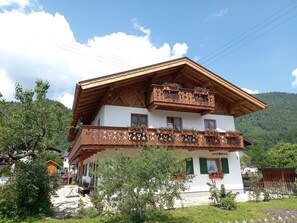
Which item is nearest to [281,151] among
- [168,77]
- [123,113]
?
[168,77]

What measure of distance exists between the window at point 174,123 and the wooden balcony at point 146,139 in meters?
1.65

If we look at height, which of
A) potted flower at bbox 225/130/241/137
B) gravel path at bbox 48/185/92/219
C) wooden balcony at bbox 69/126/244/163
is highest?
potted flower at bbox 225/130/241/137

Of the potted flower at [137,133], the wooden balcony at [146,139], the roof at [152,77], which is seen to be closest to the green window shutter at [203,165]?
the wooden balcony at [146,139]

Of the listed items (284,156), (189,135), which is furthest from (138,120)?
(284,156)

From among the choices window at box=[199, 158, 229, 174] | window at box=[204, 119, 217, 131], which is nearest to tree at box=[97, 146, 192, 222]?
window at box=[199, 158, 229, 174]

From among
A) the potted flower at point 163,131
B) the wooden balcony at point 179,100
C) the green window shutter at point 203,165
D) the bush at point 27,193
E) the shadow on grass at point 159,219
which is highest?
the wooden balcony at point 179,100

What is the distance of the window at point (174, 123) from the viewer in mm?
18078

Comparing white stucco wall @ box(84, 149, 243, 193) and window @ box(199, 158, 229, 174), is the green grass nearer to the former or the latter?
white stucco wall @ box(84, 149, 243, 193)

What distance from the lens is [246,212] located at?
10961 millimetres

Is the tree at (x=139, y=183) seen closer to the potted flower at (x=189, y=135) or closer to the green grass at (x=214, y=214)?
the green grass at (x=214, y=214)

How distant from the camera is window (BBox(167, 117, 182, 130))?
59.3 feet

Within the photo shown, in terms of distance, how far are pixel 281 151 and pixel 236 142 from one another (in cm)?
2325

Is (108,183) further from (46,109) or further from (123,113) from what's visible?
(123,113)

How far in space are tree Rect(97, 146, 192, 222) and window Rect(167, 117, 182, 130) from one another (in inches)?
378
